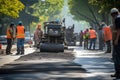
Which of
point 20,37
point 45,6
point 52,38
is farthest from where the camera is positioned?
point 45,6

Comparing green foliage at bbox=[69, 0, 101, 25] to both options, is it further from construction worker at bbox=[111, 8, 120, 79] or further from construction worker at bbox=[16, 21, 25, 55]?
construction worker at bbox=[111, 8, 120, 79]

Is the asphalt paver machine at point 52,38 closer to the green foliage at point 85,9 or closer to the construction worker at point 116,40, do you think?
the construction worker at point 116,40

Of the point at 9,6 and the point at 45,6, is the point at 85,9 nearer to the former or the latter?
the point at 45,6

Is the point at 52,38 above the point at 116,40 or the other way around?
above

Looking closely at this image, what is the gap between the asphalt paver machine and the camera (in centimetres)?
2440

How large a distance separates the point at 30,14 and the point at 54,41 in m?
44.9

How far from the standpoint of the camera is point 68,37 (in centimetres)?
4497

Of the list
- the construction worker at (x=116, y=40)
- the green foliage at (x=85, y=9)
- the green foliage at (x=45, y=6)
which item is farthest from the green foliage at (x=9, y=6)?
the green foliage at (x=45, y=6)

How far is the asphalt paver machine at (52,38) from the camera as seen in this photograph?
24.4m

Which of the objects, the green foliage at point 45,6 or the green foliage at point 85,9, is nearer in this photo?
the green foliage at point 85,9

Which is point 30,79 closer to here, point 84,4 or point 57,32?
point 57,32

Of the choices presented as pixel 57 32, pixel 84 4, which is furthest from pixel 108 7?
pixel 84 4

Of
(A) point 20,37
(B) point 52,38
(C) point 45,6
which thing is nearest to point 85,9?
(C) point 45,6

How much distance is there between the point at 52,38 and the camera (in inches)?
1064
